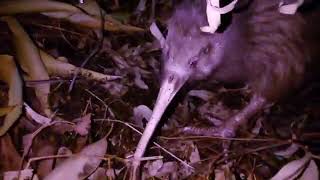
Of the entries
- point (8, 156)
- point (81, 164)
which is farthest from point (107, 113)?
point (8, 156)

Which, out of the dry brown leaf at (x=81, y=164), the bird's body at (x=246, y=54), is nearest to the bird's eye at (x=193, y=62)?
the bird's body at (x=246, y=54)

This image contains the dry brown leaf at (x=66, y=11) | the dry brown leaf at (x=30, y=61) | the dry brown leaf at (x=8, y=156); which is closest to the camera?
the dry brown leaf at (x=8, y=156)

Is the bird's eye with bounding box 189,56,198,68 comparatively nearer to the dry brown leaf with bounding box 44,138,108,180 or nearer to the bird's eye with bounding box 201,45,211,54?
the bird's eye with bounding box 201,45,211,54

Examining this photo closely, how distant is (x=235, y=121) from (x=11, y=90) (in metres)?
0.64

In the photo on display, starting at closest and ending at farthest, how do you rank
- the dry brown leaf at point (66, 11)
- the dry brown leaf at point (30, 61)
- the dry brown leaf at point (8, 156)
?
the dry brown leaf at point (8, 156) < the dry brown leaf at point (30, 61) < the dry brown leaf at point (66, 11)

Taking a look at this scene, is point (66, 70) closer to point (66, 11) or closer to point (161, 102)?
point (66, 11)

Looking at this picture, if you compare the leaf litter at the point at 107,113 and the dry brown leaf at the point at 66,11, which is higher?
the dry brown leaf at the point at 66,11

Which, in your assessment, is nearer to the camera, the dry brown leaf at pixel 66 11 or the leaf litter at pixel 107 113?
the leaf litter at pixel 107 113

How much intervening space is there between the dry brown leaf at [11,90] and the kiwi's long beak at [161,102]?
344 mm

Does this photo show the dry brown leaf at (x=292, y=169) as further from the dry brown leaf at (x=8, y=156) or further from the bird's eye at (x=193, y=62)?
the dry brown leaf at (x=8, y=156)

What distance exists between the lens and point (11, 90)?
1373 mm

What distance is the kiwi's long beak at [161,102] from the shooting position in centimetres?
126

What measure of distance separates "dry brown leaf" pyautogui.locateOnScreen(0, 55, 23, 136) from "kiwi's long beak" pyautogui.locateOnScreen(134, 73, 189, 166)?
344 millimetres

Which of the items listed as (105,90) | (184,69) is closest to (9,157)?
(105,90)
